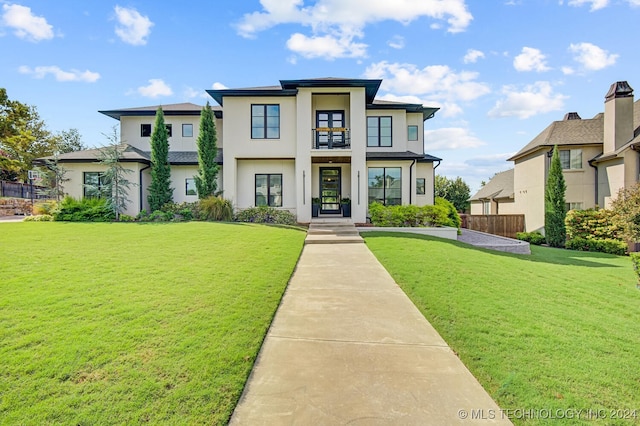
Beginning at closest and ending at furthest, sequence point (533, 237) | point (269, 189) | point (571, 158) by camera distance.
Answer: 1. point (269, 189)
2. point (533, 237)
3. point (571, 158)

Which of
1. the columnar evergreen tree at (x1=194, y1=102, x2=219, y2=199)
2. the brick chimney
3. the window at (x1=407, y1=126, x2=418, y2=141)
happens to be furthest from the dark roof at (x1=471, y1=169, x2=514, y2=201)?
the columnar evergreen tree at (x1=194, y1=102, x2=219, y2=199)

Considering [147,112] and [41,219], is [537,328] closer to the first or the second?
[41,219]

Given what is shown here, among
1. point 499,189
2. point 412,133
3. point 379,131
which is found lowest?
point 499,189

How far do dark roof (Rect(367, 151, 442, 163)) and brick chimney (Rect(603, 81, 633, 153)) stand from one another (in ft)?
31.3

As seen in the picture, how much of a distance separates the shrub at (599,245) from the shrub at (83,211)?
24160 millimetres

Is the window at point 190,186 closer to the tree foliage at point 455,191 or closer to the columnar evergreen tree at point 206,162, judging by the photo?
the columnar evergreen tree at point 206,162

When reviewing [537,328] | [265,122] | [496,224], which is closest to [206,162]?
[265,122]

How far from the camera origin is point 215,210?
1489 centimetres

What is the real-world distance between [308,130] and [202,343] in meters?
13.5

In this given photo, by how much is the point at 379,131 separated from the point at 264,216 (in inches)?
337

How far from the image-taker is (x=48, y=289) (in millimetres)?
4746

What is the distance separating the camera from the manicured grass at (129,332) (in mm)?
2393

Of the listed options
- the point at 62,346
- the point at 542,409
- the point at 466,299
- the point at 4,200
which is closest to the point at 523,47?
the point at 466,299

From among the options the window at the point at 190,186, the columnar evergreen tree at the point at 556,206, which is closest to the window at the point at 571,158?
the columnar evergreen tree at the point at 556,206
